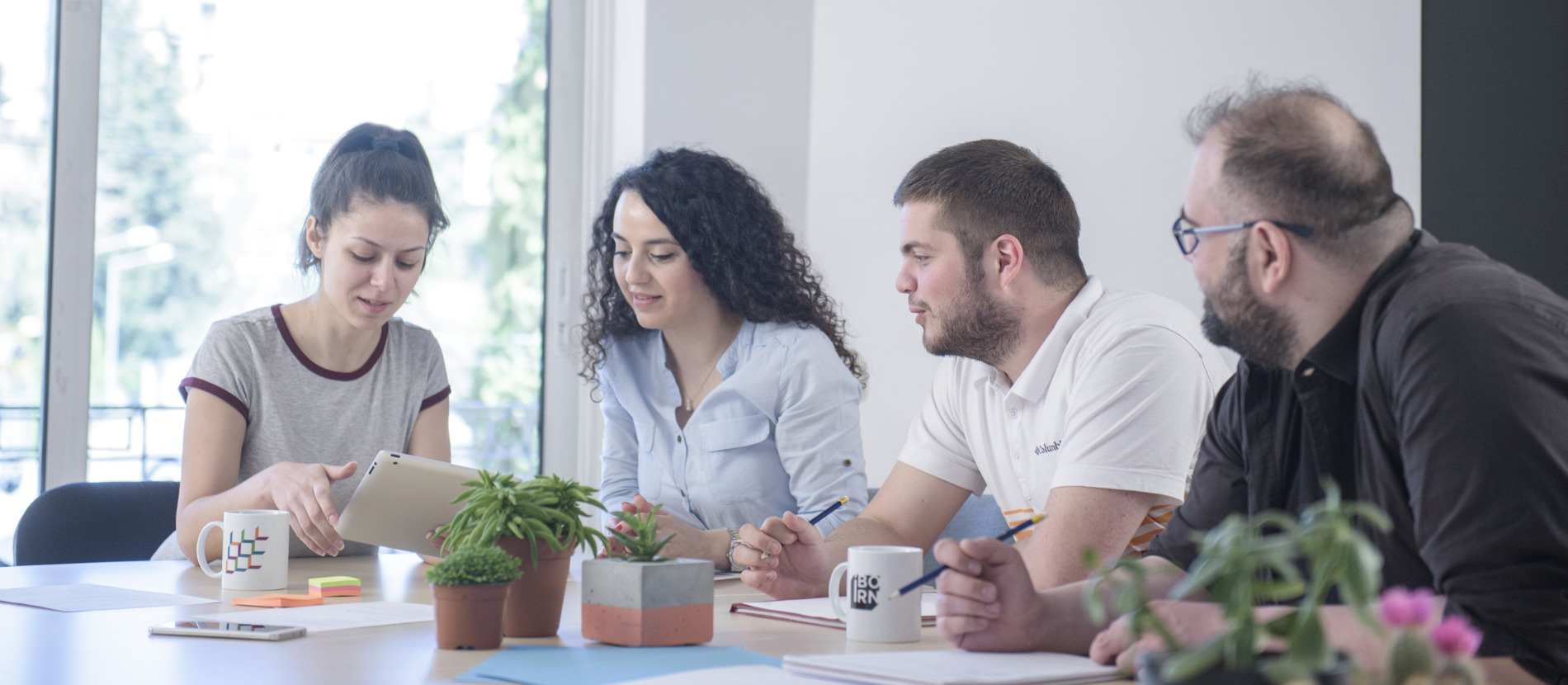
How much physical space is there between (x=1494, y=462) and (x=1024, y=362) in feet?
2.91

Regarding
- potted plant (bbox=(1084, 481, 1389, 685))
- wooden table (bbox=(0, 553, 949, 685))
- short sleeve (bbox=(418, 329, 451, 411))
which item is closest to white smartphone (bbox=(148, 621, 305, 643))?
wooden table (bbox=(0, 553, 949, 685))

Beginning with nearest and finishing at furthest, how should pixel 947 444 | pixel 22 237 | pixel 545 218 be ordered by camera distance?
1. pixel 947 444
2. pixel 22 237
3. pixel 545 218

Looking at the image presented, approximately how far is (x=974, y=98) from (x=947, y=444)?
5.09ft

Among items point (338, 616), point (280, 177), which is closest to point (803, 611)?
point (338, 616)

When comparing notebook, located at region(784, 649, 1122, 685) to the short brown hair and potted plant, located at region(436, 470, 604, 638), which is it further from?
the short brown hair

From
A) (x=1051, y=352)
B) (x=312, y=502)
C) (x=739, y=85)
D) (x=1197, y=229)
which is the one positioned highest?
(x=739, y=85)

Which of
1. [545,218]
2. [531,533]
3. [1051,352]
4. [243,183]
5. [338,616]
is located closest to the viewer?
[531,533]

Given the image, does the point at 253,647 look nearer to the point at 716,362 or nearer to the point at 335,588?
the point at 335,588

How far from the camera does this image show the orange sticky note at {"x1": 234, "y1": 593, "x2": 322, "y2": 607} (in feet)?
4.48

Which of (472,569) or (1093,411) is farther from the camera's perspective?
(1093,411)

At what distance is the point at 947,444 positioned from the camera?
6.31 ft

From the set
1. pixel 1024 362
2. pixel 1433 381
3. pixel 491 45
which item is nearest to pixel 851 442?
pixel 1024 362

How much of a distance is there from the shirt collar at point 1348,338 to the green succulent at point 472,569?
791 millimetres

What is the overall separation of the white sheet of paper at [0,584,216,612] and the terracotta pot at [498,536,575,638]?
0.48 m
